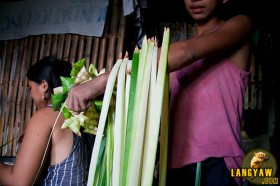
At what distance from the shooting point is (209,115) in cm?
116

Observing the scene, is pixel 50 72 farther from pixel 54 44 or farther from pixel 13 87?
pixel 13 87

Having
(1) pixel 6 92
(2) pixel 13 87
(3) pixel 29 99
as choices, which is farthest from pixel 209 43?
(1) pixel 6 92

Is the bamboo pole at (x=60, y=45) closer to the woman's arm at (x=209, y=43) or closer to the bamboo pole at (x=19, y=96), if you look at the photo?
the bamboo pole at (x=19, y=96)

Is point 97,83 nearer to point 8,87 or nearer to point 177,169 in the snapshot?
point 177,169

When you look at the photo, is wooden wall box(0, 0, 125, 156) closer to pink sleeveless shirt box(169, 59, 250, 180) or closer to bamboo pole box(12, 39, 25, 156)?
bamboo pole box(12, 39, 25, 156)

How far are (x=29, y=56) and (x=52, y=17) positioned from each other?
0.63 m

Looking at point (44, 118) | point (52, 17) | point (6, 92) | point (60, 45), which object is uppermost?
point (52, 17)

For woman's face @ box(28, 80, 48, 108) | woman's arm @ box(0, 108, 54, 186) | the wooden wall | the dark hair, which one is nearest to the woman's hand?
woman's arm @ box(0, 108, 54, 186)

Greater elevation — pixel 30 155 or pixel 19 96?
pixel 19 96

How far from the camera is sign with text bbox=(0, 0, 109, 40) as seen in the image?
9.99 feet

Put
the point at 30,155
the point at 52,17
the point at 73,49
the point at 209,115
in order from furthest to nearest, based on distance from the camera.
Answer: the point at 52,17
the point at 73,49
the point at 30,155
the point at 209,115

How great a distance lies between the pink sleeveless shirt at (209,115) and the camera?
3.69 ft

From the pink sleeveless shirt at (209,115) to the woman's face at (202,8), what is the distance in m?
0.27

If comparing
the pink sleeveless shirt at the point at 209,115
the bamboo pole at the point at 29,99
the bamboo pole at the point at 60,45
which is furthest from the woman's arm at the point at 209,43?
the bamboo pole at the point at 29,99
